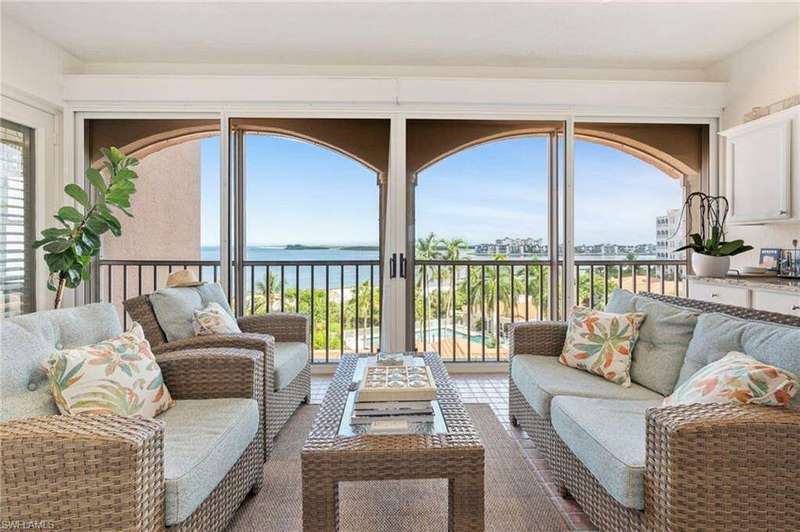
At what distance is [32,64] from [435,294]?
3.74 m

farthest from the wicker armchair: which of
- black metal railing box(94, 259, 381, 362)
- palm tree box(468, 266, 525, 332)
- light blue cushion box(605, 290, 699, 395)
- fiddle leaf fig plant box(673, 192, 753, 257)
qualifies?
palm tree box(468, 266, 525, 332)

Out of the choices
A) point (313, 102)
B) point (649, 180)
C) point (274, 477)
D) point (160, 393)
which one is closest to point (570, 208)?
point (649, 180)

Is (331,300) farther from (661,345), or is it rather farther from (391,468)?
(391,468)

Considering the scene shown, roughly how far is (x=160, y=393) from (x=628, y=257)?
422cm

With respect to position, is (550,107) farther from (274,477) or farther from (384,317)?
(274,477)

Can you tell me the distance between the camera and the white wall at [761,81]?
3205 mm

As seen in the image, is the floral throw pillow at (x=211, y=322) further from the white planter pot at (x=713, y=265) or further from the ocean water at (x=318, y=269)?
the white planter pot at (x=713, y=265)

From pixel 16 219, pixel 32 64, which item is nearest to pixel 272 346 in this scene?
pixel 16 219

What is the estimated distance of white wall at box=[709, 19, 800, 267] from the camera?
3.21 meters

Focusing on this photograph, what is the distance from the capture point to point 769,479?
4.11ft

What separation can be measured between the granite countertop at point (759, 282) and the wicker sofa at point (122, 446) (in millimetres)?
2884

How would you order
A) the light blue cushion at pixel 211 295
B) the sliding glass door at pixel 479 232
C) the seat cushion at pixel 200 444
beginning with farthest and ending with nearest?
the sliding glass door at pixel 479 232
the light blue cushion at pixel 211 295
the seat cushion at pixel 200 444

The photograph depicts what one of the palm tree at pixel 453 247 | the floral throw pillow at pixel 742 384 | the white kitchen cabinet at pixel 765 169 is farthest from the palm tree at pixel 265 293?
the white kitchen cabinet at pixel 765 169

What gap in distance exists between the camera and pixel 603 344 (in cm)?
229
